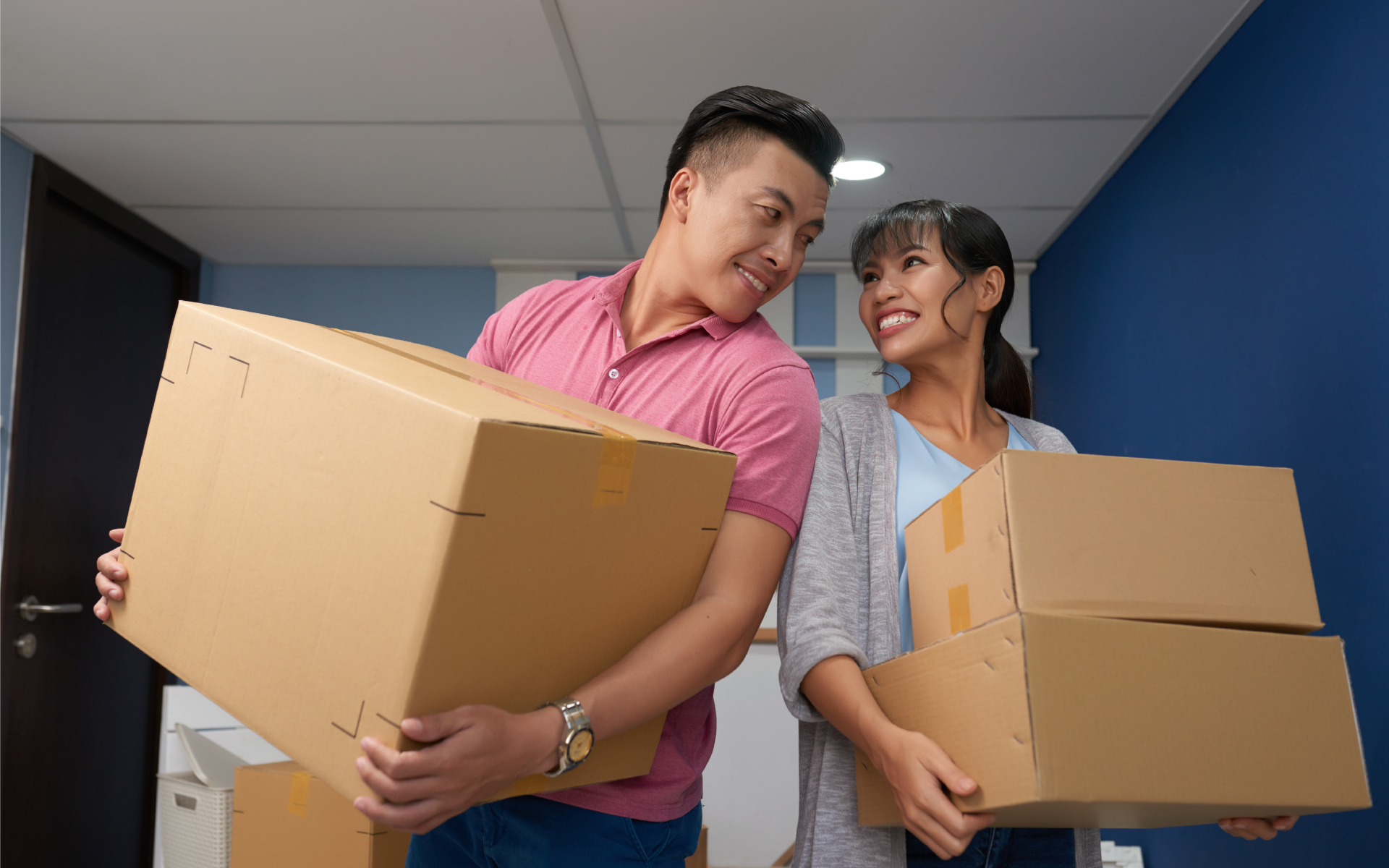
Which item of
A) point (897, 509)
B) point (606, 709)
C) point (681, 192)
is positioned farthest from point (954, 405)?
point (606, 709)

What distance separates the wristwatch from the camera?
0.76 meters

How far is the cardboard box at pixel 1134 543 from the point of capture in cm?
79

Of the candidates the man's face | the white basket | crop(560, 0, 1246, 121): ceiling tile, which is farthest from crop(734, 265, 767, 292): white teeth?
the white basket

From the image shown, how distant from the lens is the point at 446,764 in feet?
2.17

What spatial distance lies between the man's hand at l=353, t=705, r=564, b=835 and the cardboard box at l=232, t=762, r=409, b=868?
1.20 metres

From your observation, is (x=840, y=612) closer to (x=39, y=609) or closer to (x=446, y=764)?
(x=446, y=764)

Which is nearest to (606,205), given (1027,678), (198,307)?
(198,307)

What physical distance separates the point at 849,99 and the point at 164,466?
1.76 m

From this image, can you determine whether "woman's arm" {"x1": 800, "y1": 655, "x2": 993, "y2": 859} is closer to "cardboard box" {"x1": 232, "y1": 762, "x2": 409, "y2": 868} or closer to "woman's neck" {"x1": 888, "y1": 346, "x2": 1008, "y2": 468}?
"woman's neck" {"x1": 888, "y1": 346, "x2": 1008, "y2": 468}

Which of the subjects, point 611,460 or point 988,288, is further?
point 988,288

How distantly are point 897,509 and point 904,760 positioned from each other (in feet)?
1.17

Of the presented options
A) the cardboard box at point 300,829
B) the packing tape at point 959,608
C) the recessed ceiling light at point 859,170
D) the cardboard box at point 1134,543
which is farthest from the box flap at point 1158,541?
the recessed ceiling light at point 859,170

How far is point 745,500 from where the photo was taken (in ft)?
3.06

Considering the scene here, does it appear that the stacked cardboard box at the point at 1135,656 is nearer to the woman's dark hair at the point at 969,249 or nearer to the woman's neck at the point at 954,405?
the woman's neck at the point at 954,405
